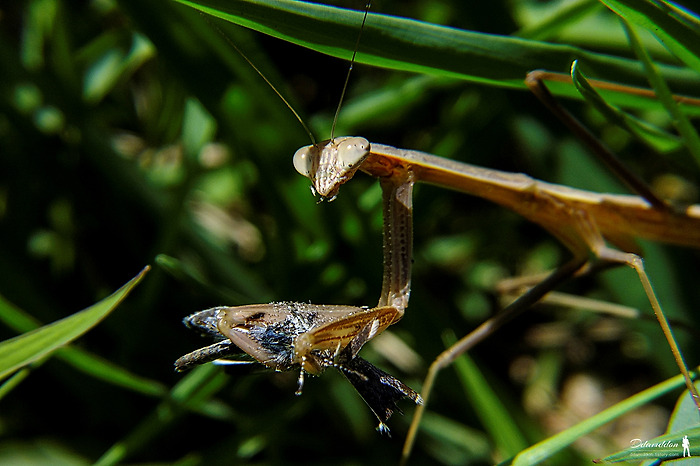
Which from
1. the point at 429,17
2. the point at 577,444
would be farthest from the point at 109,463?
the point at 429,17

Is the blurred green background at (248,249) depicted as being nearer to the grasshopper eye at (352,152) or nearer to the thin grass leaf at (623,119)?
the thin grass leaf at (623,119)

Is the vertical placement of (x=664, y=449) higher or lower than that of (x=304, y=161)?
lower

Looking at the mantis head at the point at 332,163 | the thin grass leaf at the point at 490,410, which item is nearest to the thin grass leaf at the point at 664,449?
the thin grass leaf at the point at 490,410

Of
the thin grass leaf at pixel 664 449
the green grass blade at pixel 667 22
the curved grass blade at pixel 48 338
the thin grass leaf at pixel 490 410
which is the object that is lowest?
the thin grass leaf at pixel 664 449

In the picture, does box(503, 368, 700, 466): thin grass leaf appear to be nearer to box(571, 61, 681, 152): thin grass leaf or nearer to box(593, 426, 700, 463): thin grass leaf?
box(593, 426, 700, 463): thin grass leaf

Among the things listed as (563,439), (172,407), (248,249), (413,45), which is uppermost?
(248,249)

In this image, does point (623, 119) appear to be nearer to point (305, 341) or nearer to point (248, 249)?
point (305, 341)

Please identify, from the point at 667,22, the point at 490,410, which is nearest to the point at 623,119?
the point at 667,22

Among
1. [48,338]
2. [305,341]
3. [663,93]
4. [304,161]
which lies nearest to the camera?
[305,341]
